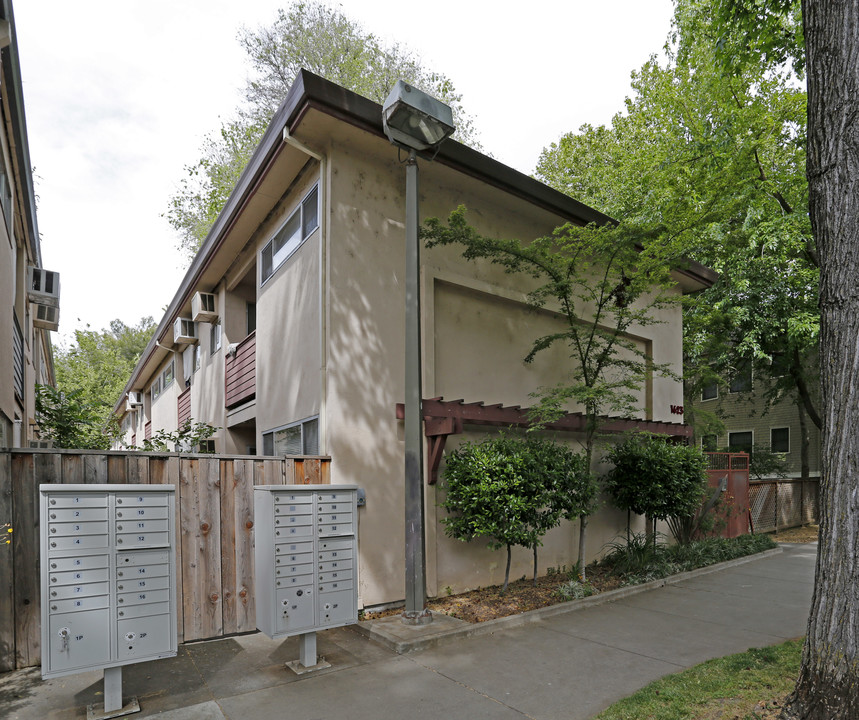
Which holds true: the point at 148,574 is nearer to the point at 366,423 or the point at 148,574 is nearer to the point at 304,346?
the point at 366,423

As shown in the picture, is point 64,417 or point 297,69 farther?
point 297,69

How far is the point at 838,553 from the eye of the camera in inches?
133

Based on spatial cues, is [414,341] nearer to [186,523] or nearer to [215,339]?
[186,523]

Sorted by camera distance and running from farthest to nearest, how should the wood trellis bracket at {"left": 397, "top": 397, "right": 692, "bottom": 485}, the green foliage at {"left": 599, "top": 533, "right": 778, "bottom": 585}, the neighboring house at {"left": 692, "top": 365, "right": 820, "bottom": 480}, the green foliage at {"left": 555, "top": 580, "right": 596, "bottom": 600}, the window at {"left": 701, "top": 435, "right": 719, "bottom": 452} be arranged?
the neighboring house at {"left": 692, "top": 365, "right": 820, "bottom": 480}
the window at {"left": 701, "top": 435, "right": 719, "bottom": 452}
the green foliage at {"left": 599, "top": 533, "right": 778, "bottom": 585}
the green foliage at {"left": 555, "top": 580, "right": 596, "bottom": 600}
the wood trellis bracket at {"left": 397, "top": 397, "right": 692, "bottom": 485}

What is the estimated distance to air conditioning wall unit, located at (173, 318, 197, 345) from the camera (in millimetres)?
14023

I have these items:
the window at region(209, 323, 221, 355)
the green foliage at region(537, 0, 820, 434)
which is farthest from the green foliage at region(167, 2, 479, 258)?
the window at region(209, 323, 221, 355)

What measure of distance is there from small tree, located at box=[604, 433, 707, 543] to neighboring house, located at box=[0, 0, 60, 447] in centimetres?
862

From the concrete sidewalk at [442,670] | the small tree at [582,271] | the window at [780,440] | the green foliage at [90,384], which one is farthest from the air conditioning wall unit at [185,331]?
the window at [780,440]

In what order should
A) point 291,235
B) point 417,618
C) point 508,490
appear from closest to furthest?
point 417,618 < point 508,490 < point 291,235

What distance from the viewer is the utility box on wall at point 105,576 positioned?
3.83 metres

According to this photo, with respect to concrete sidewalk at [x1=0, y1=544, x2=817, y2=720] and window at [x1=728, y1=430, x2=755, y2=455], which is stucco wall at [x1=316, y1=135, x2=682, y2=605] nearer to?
concrete sidewalk at [x1=0, y1=544, x2=817, y2=720]

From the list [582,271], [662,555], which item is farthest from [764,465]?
[582,271]

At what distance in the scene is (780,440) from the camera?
23469 mm

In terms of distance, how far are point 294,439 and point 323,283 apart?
230cm
